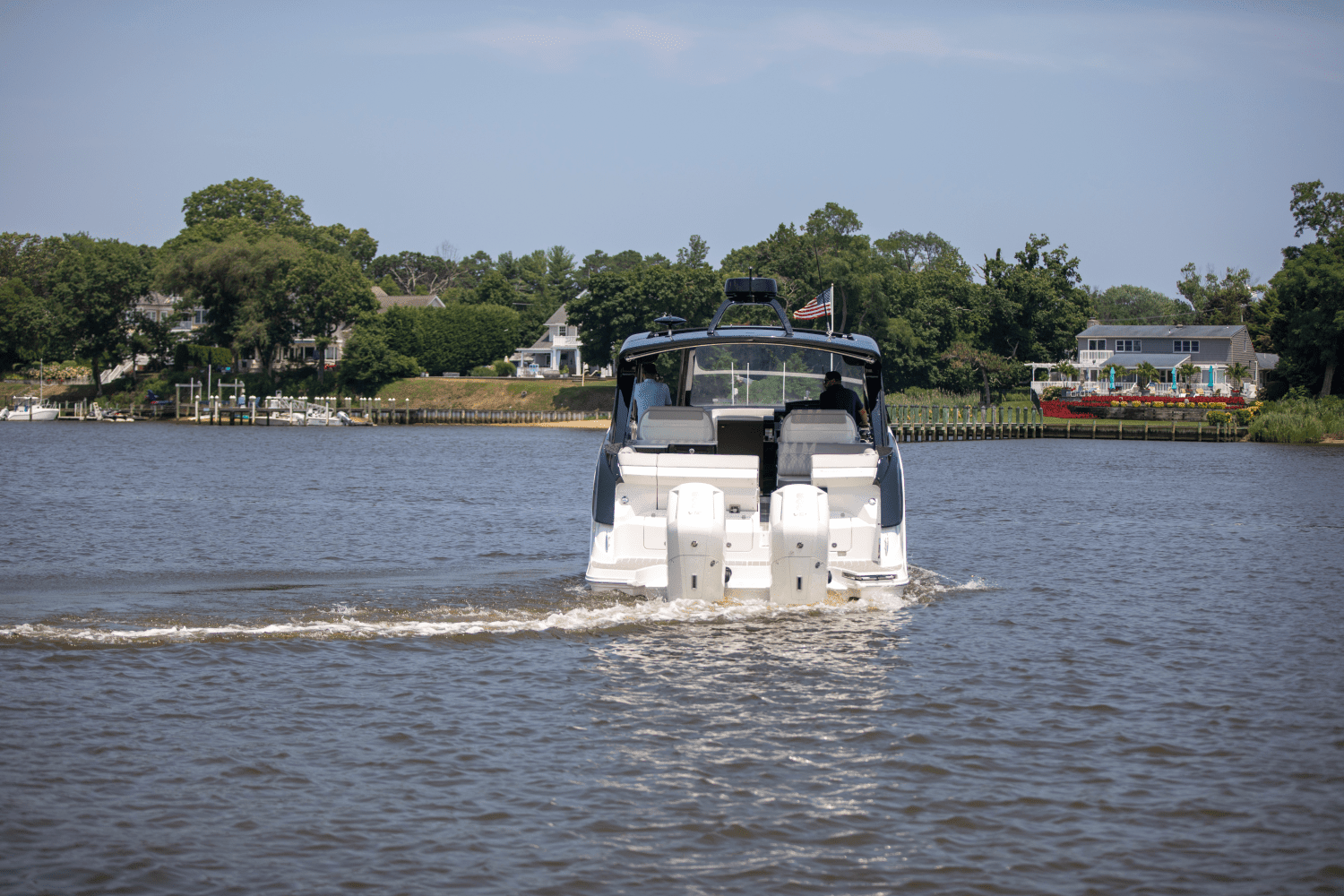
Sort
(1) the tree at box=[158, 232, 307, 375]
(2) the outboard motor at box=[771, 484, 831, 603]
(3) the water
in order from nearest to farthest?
1. (3) the water
2. (2) the outboard motor at box=[771, 484, 831, 603]
3. (1) the tree at box=[158, 232, 307, 375]

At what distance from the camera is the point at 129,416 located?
87.6m

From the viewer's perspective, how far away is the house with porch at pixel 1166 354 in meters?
83.9

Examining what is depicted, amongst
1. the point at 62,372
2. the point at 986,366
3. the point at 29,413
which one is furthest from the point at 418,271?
the point at 986,366

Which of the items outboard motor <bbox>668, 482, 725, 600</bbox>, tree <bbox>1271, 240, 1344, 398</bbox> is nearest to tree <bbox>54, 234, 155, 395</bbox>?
tree <bbox>1271, 240, 1344, 398</bbox>

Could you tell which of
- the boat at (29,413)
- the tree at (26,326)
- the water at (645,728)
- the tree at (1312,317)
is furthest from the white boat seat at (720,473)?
the tree at (26,326)

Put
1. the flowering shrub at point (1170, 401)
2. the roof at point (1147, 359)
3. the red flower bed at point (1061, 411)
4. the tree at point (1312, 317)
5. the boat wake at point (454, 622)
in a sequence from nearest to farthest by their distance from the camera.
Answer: the boat wake at point (454, 622)
the tree at point (1312, 317)
the flowering shrub at point (1170, 401)
the red flower bed at point (1061, 411)
the roof at point (1147, 359)

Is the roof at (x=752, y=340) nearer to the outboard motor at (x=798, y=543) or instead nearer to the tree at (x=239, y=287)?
the outboard motor at (x=798, y=543)

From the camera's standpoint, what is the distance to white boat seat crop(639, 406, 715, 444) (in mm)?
10844

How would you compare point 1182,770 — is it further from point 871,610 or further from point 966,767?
point 871,610

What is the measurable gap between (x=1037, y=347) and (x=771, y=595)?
84.3 meters

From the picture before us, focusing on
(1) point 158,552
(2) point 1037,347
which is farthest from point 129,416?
(1) point 158,552

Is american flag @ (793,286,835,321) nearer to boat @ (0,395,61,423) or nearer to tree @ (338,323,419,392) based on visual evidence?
tree @ (338,323,419,392)

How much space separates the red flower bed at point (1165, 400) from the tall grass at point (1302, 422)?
4930 mm

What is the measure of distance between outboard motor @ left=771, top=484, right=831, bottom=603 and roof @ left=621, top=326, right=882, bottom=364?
185 cm
